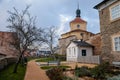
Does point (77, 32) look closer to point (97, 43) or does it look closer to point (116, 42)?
point (97, 43)

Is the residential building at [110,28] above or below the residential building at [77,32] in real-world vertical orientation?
below

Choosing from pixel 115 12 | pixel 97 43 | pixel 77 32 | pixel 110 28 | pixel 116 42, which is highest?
pixel 77 32

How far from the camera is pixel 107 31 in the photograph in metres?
20.1

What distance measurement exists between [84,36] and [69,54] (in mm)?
23308

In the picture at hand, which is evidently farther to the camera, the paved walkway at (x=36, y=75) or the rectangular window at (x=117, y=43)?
the rectangular window at (x=117, y=43)

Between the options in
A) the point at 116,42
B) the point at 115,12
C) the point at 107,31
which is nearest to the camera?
the point at 116,42

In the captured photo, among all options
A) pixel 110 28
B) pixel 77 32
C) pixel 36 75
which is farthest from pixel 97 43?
pixel 77 32

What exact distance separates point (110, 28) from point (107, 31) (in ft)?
2.16

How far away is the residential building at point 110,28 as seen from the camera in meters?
18.4

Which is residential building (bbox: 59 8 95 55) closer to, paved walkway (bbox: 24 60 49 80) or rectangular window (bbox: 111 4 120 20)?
rectangular window (bbox: 111 4 120 20)

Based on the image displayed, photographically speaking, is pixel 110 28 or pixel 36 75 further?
pixel 110 28

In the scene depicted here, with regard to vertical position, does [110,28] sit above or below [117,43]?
above

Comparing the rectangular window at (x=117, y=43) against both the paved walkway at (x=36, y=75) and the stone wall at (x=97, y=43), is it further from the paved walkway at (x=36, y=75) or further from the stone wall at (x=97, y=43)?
the stone wall at (x=97, y=43)

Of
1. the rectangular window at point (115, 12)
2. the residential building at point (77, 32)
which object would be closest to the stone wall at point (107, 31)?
the rectangular window at point (115, 12)
